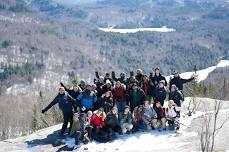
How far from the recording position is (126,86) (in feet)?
94.2

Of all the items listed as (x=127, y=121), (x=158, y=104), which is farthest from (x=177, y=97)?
(x=127, y=121)

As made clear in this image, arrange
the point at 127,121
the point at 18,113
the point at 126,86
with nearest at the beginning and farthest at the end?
1. the point at 127,121
2. the point at 126,86
3. the point at 18,113

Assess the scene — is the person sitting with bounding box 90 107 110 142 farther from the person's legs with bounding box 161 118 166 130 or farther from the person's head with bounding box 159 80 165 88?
the person's head with bounding box 159 80 165 88

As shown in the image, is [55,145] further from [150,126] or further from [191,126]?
[191,126]

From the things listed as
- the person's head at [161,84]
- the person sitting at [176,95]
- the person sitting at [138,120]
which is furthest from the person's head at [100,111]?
the person sitting at [176,95]

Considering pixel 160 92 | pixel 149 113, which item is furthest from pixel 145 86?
pixel 149 113

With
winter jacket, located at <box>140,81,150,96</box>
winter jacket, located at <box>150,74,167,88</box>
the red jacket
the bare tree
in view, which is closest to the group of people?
the red jacket

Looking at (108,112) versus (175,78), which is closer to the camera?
(108,112)

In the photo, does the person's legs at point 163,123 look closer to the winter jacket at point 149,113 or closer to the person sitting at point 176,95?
the winter jacket at point 149,113

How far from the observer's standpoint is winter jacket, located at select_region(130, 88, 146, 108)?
1091 inches

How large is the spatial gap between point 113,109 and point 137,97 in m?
2.12

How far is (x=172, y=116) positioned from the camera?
27.0 meters

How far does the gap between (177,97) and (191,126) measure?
178 centimetres

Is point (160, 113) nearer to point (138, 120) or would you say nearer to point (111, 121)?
point (138, 120)
